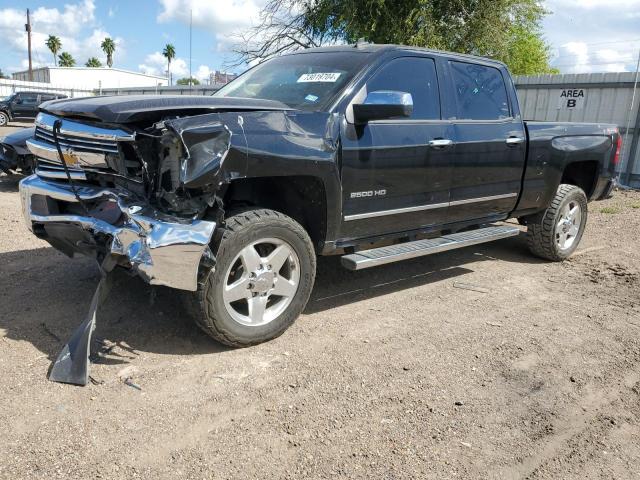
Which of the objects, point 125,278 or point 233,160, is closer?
point 233,160

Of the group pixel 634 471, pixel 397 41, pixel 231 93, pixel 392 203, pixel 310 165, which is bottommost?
pixel 634 471

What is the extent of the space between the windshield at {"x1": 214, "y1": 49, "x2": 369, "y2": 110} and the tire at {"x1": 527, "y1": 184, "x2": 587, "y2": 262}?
2.96 metres

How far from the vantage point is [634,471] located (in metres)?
2.55

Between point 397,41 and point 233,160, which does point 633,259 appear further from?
point 397,41

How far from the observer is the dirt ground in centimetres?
251

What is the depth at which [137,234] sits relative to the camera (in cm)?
301

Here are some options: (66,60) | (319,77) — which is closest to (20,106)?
(319,77)

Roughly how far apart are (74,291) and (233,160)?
2035 mm

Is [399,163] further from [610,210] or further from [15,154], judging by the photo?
[610,210]

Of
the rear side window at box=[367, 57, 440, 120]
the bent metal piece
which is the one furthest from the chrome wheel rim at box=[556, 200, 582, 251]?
the bent metal piece

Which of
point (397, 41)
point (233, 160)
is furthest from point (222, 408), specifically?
point (397, 41)

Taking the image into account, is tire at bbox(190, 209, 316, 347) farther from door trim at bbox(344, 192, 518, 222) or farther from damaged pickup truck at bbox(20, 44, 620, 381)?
door trim at bbox(344, 192, 518, 222)

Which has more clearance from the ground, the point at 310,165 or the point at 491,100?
the point at 491,100

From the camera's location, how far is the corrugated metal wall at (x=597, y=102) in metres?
11.8
